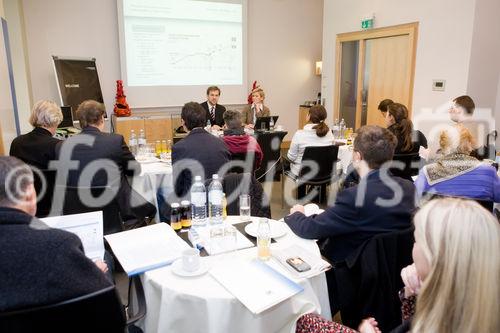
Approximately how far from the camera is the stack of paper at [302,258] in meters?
1.65

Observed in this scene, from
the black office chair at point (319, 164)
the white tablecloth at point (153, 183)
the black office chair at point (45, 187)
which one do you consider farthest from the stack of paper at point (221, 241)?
the black office chair at point (319, 164)

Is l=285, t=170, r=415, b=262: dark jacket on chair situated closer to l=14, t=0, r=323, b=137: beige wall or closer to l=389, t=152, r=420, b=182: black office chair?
l=389, t=152, r=420, b=182: black office chair

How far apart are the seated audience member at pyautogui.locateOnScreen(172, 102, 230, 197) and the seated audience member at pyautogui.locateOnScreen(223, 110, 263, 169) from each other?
689 mm

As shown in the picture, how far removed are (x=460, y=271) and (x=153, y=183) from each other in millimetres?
2878

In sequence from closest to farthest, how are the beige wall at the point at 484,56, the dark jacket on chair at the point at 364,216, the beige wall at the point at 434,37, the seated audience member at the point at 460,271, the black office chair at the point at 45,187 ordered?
the seated audience member at the point at 460,271, the dark jacket on chair at the point at 364,216, the black office chair at the point at 45,187, the beige wall at the point at 484,56, the beige wall at the point at 434,37

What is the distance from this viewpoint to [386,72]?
252 inches

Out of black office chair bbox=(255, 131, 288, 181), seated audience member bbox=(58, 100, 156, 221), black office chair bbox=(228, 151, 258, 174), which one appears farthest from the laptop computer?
seated audience member bbox=(58, 100, 156, 221)

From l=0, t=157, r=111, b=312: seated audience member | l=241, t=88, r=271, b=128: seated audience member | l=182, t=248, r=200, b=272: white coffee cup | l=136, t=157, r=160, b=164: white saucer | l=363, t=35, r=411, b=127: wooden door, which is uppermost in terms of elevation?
l=363, t=35, r=411, b=127: wooden door

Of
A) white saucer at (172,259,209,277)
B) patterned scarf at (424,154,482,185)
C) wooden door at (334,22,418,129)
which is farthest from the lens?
wooden door at (334,22,418,129)

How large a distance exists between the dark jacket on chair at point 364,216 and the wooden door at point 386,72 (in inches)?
180

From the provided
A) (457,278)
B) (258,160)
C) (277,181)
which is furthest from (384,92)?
(457,278)

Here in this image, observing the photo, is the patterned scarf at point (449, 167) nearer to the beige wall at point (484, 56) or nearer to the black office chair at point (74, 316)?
the black office chair at point (74, 316)

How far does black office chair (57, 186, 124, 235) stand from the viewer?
2.49 metres

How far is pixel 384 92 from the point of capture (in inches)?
256
